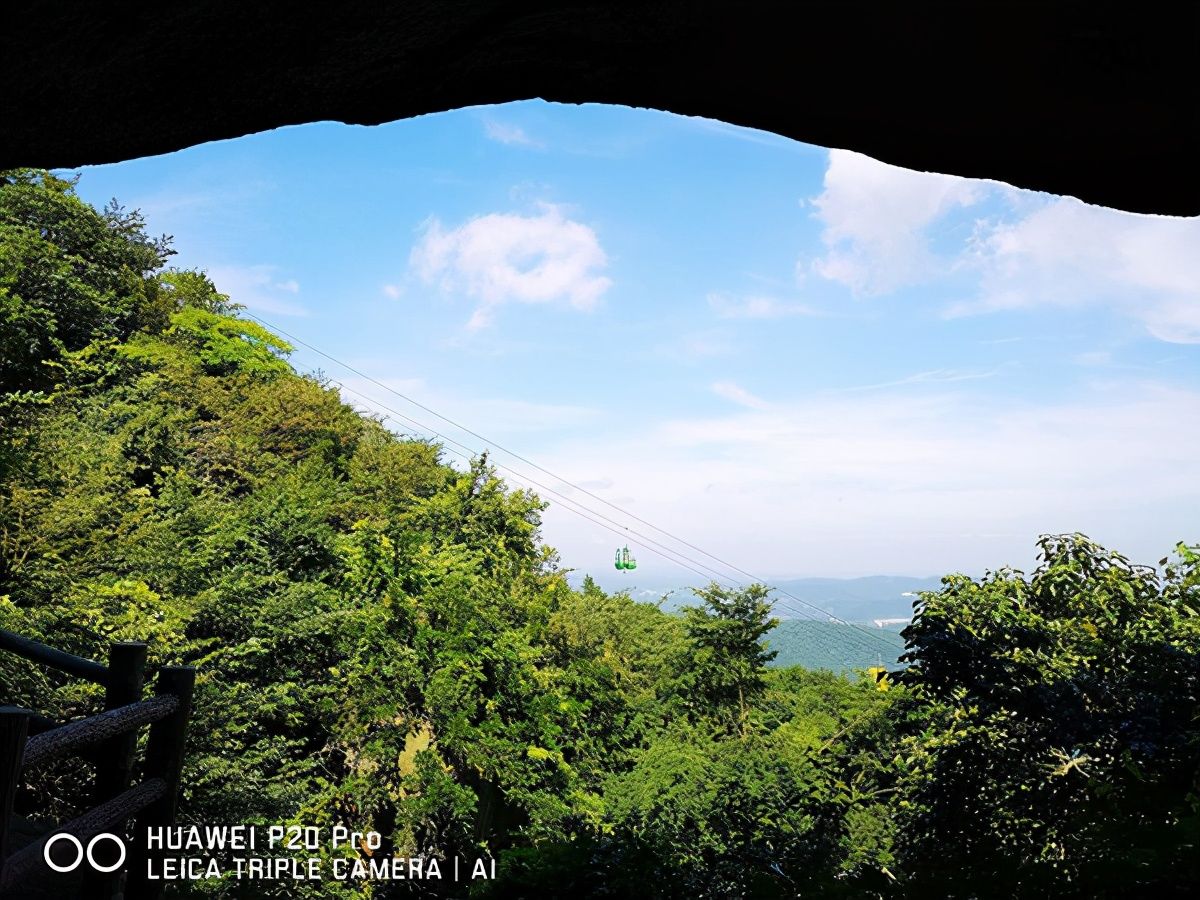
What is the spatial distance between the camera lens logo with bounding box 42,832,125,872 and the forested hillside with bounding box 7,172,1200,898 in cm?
309

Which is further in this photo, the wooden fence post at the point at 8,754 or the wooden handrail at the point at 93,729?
the wooden handrail at the point at 93,729

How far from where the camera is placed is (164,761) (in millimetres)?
3963

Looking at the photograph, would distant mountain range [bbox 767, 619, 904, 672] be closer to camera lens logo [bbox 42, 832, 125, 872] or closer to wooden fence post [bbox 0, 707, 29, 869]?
camera lens logo [bbox 42, 832, 125, 872]

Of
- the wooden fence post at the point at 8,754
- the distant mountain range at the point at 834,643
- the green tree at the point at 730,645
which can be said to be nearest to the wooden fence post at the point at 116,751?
the wooden fence post at the point at 8,754

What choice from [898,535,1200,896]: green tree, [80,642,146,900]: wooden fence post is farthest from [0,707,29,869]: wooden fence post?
[898,535,1200,896]: green tree

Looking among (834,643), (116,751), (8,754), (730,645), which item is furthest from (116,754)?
(834,643)

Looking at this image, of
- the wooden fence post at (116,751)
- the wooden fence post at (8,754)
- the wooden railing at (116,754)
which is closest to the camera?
the wooden fence post at (8,754)

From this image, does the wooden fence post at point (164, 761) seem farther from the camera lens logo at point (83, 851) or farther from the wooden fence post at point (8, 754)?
the wooden fence post at point (8, 754)

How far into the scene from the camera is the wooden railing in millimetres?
2877

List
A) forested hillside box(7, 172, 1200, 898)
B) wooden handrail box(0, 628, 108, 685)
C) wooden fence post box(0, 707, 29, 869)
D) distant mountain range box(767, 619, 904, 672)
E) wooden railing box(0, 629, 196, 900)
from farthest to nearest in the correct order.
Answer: distant mountain range box(767, 619, 904, 672), forested hillside box(7, 172, 1200, 898), wooden handrail box(0, 628, 108, 685), wooden railing box(0, 629, 196, 900), wooden fence post box(0, 707, 29, 869)

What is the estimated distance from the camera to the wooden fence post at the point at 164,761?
379 centimetres

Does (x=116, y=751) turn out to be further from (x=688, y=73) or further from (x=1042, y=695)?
(x=1042, y=695)

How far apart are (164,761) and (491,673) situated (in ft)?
43.9

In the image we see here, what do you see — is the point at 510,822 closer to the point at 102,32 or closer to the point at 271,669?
the point at 271,669
